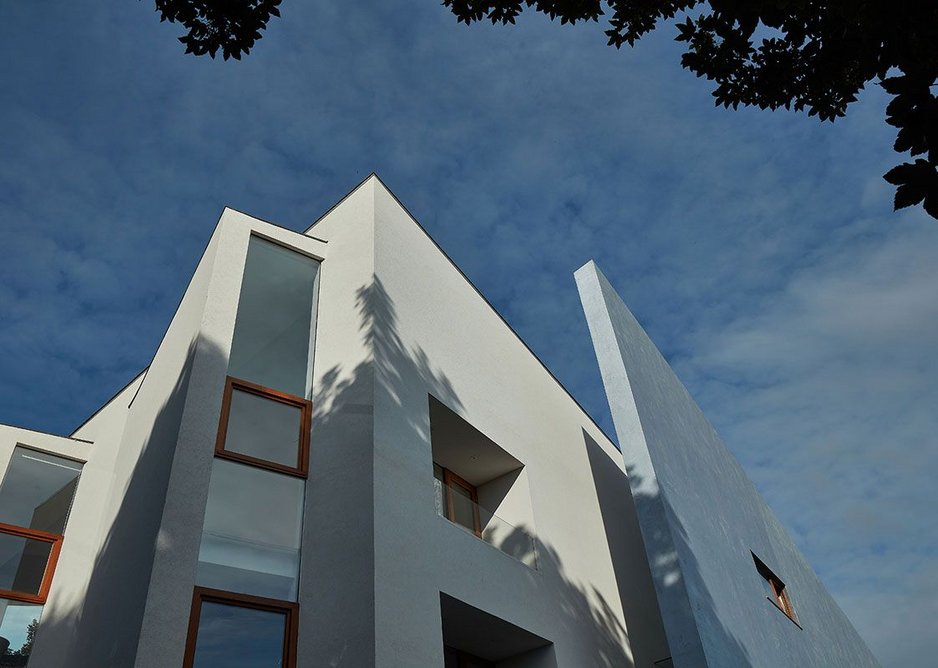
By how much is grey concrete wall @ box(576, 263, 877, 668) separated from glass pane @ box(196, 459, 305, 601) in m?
4.32

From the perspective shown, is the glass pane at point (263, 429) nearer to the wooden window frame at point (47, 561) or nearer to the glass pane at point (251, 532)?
the glass pane at point (251, 532)

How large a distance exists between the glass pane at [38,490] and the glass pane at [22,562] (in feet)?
0.91

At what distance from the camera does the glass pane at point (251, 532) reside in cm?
650

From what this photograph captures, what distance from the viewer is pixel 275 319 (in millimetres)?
8844

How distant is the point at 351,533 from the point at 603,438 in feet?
30.3

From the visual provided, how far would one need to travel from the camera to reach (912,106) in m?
2.51

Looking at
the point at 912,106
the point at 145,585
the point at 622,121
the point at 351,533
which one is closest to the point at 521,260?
the point at 622,121

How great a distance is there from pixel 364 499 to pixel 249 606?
137 cm

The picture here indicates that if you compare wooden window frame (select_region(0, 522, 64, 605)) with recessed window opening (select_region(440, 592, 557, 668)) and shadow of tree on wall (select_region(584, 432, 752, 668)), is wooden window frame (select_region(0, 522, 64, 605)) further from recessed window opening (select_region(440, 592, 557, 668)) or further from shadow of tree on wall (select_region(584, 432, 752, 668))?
shadow of tree on wall (select_region(584, 432, 752, 668))

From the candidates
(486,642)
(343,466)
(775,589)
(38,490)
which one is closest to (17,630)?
(38,490)

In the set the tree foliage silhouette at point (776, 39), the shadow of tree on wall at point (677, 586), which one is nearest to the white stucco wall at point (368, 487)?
the shadow of tree on wall at point (677, 586)

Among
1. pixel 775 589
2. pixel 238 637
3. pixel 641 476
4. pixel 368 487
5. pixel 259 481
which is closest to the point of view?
pixel 238 637

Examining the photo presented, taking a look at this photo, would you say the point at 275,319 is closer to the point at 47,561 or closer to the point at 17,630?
the point at 47,561

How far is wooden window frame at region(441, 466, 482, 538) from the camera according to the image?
8.71 metres
